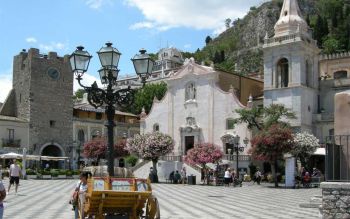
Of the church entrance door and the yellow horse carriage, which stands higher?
the church entrance door

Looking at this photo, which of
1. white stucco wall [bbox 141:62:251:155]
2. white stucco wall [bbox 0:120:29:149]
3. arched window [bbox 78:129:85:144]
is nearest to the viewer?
white stucco wall [bbox 141:62:251:155]

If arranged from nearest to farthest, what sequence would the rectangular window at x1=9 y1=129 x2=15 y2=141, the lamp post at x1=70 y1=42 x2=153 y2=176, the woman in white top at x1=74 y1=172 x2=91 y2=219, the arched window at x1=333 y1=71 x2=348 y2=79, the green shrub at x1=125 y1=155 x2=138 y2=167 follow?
the woman in white top at x1=74 y1=172 x2=91 y2=219 → the lamp post at x1=70 y1=42 x2=153 y2=176 → the green shrub at x1=125 y1=155 x2=138 y2=167 → the rectangular window at x1=9 y1=129 x2=15 y2=141 → the arched window at x1=333 y1=71 x2=348 y2=79

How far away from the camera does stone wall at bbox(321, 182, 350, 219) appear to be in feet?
51.1

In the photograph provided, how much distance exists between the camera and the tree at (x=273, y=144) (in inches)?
1582

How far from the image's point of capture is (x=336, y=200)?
1577 cm

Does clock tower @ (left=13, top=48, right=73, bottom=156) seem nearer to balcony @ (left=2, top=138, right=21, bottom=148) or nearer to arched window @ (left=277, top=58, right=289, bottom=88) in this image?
balcony @ (left=2, top=138, right=21, bottom=148)

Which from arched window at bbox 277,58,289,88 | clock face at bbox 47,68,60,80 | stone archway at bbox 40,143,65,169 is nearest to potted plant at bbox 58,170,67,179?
stone archway at bbox 40,143,65,169

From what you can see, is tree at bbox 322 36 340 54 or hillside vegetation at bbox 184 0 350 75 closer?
Result: tree at bbox 322 36 340 54

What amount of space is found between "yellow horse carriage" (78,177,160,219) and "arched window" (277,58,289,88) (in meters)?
42.4

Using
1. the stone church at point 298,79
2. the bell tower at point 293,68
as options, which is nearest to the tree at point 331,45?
the stone church at point 298,79

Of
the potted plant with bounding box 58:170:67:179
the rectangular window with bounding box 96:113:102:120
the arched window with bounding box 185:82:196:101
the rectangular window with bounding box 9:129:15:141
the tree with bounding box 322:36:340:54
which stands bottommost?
the potted plant with bounding box 58:170:67:179

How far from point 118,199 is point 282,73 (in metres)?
43.8

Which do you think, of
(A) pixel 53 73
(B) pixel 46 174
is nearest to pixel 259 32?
(A) pixel 53 73

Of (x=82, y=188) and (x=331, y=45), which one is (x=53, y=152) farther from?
(x=331, y=45)
